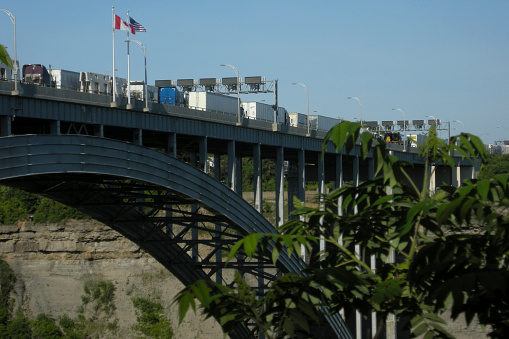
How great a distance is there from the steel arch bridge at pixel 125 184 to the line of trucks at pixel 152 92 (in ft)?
13.1

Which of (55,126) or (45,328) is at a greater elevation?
(55,126)

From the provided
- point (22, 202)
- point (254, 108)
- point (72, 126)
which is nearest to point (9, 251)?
point (22, 202)

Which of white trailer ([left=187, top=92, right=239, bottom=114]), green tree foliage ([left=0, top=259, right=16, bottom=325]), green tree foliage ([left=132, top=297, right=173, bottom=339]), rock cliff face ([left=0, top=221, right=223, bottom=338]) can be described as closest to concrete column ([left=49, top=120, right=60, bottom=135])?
white trailer ([left=187, top=92, right=239, bottom=114])

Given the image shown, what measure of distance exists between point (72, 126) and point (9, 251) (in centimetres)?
5598

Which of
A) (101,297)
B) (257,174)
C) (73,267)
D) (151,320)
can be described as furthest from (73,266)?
(257,174)

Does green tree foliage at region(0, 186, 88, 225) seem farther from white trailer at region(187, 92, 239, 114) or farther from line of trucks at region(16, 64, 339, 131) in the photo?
white trailer at region(187, 92, 239, 114)

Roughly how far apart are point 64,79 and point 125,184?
5.17 metres

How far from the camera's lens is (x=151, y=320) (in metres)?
69.2

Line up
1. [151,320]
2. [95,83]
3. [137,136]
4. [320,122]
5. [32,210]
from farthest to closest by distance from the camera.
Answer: [32,210] → [151,320] → [320,122] → [95,83] → [137,136]

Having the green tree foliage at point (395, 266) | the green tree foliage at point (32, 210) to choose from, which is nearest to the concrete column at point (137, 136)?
the green tree foliage at point (395, 266)

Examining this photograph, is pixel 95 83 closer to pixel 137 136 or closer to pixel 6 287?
pixel 137 136

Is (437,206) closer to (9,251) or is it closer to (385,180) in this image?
(385,180)

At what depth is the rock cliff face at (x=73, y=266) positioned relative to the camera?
7356 centimetres

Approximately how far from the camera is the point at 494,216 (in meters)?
5.93
